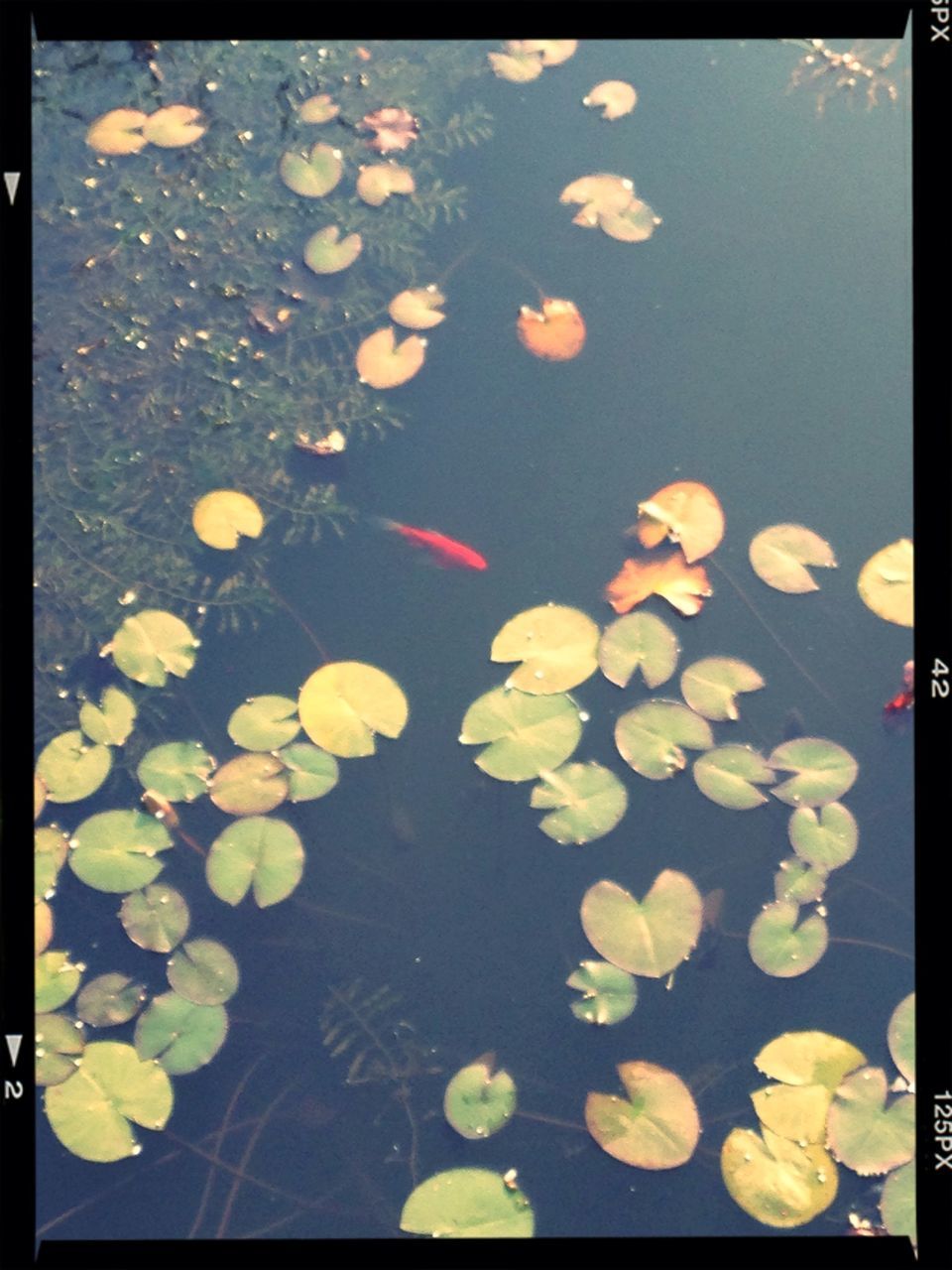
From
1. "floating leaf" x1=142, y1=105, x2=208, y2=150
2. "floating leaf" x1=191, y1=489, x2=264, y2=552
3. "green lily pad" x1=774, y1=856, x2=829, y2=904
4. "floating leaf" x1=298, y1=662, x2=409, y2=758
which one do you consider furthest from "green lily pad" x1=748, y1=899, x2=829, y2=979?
"floating leaf" x1=142, y1=105, x2=208, y2=150

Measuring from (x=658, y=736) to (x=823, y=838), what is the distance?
0.88 ft

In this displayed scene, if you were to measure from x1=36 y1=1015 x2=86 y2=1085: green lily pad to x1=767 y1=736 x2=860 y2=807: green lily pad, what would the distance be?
3.41 feet

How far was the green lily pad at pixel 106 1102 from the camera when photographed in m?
1.24

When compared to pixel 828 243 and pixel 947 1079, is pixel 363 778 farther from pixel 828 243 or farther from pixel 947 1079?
pixel 828 243

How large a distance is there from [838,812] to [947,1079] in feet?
1.29

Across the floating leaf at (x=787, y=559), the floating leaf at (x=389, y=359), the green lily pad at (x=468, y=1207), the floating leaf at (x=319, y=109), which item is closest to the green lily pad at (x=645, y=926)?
the green lily pad at (x=468, y=1207)

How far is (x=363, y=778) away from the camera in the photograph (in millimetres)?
1271

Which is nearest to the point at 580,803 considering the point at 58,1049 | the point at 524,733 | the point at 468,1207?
the point at 524,733

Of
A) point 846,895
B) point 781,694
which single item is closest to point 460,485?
point 781,694

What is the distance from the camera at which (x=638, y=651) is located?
50.1 inches

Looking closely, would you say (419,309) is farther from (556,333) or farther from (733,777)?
(733,777)

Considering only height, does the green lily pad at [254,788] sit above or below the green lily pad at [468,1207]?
above

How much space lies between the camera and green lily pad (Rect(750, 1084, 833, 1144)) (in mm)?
1213

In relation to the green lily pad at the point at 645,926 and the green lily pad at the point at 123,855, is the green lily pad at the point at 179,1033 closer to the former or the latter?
the green lily pad at the point at 123,855
